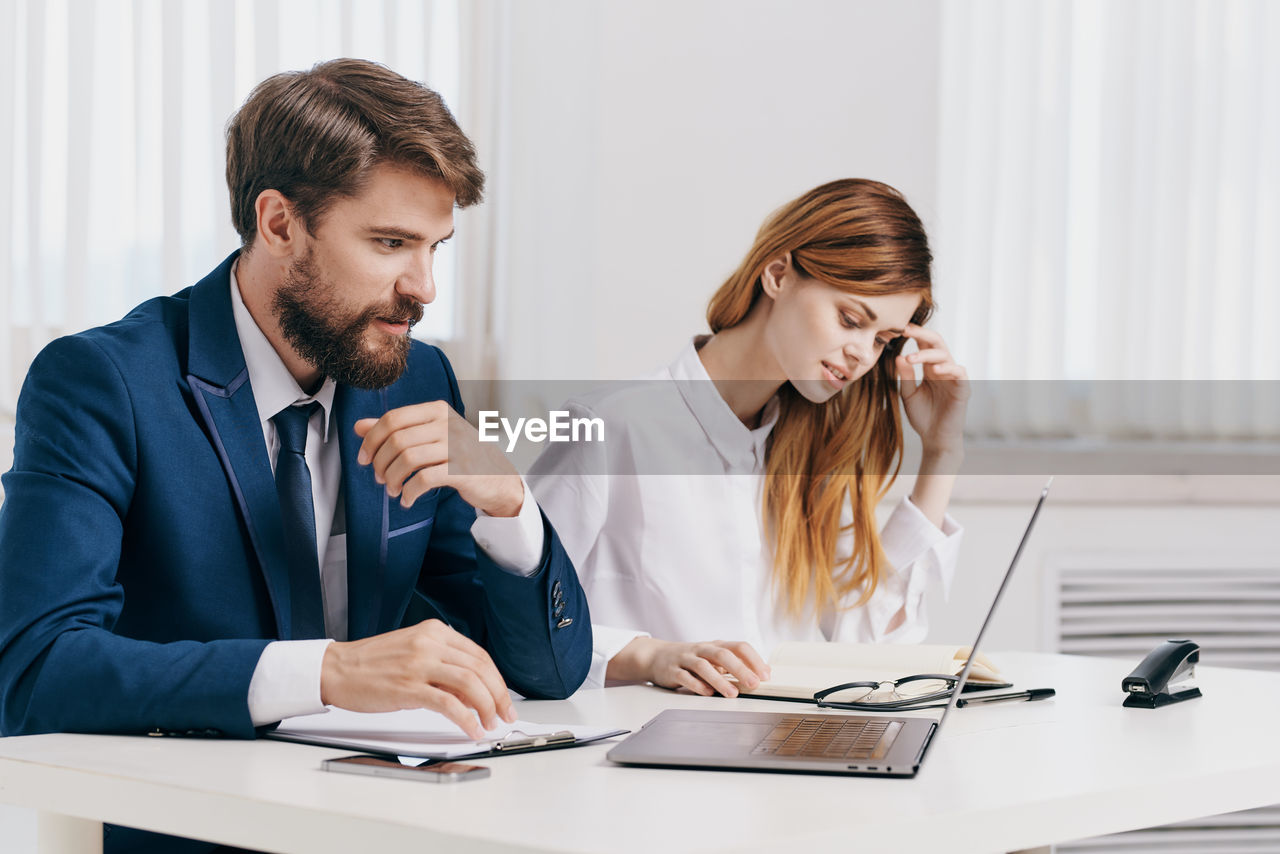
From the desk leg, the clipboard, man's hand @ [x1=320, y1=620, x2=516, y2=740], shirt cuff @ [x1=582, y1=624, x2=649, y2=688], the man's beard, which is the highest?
the man's beard

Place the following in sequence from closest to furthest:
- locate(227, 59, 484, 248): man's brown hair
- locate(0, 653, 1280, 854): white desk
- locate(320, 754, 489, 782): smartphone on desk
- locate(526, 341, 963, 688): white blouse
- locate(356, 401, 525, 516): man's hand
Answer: locate(0, 653, 1280, 854): white desk, locate(320, 754, 489, 782): smartphone on desk, locate(356, 401, 525, 516): man's hand, locate(227, 59, 484, 248): man's brown hair, locate(526, 341, 963, 688): white blouse

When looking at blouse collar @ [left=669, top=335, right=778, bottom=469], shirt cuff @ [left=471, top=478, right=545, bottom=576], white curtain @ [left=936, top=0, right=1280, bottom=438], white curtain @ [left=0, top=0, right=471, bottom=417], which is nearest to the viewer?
shirt cuff @ [left=471, top=478, right=545, bottom=576]

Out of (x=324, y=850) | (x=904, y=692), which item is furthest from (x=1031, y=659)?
(x=324, y=850)

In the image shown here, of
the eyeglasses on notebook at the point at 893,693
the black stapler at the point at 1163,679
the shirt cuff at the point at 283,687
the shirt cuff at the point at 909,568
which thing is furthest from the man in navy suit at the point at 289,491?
the shirt cuff at the point at 909,568

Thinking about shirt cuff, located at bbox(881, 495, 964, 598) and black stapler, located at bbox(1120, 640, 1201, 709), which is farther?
shirt cuff, located at bbox(881, 495, 964, 598)

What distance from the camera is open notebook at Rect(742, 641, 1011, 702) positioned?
4.01 ft

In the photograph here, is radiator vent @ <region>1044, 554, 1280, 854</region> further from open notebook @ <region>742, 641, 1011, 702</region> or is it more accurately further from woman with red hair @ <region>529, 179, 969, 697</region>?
open notebook @ <region>742, 641, 1011, 702</region>

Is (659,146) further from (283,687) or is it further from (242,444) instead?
(283,687)

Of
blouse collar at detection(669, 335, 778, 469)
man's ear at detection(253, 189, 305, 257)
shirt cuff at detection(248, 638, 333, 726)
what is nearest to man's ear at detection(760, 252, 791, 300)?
blouse collar at detection(669, 335, 778, 469)

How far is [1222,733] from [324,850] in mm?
776

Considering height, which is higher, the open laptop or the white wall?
the white wall

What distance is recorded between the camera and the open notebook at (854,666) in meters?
1.22

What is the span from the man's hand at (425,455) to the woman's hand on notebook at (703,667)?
269mm

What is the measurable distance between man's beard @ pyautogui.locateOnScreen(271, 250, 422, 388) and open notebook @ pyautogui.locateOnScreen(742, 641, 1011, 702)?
1.73ft
